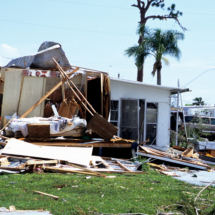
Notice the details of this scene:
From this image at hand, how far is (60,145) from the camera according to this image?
9.84 metres

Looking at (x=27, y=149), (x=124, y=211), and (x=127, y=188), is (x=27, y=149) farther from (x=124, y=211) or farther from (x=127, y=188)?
(x=124, y=211)

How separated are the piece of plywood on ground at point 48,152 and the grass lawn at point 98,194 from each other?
3.54ft

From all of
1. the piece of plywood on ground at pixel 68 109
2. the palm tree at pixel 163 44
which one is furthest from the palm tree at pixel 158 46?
the piece of plywood on ground at pixel 68 109

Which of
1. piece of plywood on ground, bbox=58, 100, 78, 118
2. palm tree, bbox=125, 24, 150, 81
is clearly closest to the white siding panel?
piece of plywood on ground, bbox=58, 100, 78, 118

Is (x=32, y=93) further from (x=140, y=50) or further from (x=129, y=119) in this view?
(x=140, y=50)

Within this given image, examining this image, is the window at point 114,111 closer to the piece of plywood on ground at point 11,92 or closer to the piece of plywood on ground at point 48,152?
the piece of plywood on ground at point 11,92

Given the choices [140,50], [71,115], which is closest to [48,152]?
[71,115]

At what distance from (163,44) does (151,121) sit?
31.7ft

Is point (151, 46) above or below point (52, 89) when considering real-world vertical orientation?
above

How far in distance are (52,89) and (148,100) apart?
177 inches

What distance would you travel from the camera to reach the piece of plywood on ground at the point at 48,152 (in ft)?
26.6

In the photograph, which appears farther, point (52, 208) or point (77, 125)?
point (77, 125)

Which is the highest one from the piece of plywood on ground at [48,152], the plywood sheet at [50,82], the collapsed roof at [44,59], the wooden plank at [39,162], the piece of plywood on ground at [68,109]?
the collapsed roof at [44,59]

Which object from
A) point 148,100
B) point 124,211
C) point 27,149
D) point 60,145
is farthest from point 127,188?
point 148,100
